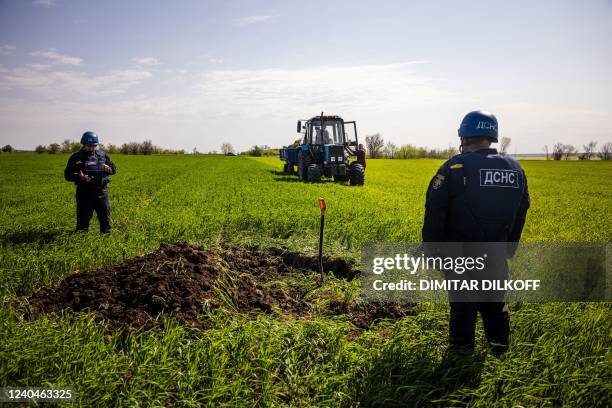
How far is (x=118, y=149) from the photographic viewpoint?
81500mm

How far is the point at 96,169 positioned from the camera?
816 centimetres

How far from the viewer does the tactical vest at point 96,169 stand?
808 centimetres

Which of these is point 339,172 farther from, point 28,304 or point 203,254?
point 28,304

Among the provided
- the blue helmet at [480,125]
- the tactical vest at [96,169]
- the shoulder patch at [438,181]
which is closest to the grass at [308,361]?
the shoulder patch at [438,181]

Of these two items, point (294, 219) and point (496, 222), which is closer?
point (496, 222)

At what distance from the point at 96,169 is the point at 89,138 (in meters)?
0.60

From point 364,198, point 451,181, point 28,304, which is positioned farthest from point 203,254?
point 364,198

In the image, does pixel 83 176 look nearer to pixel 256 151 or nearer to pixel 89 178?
pixel 89 178

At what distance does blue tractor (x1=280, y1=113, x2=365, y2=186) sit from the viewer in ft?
62.0

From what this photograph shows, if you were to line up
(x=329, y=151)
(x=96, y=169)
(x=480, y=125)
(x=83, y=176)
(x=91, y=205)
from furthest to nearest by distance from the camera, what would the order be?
(x=329, y=151) < (x=91, y=205) < (x=96, y=169) < (x=83, y=176) < (x=480, y=125)

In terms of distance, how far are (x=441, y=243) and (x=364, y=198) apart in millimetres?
10777

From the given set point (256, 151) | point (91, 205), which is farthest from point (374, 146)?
point (91, 205)

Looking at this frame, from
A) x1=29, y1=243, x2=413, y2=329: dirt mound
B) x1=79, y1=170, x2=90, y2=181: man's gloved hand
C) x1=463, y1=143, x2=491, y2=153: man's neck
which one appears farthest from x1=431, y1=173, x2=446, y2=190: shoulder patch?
x1=79, y1=170, x2=90, y2=181: man's gloved hand

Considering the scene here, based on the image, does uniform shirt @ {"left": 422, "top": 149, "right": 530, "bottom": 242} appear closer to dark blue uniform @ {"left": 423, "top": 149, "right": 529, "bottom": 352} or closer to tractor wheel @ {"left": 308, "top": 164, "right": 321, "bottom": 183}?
dark blue uniform @ {"left": 423, "top": 149, "right": 529, "bottom": 352}
